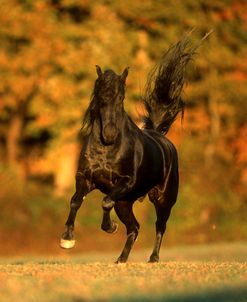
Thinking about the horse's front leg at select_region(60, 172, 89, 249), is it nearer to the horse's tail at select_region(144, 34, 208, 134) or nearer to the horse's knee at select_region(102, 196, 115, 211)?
the horse's knee at select_region(102, 196, 115, 211)

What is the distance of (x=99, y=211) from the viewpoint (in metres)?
35.1

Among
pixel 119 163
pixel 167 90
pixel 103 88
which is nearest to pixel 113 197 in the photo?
pixel 119 163

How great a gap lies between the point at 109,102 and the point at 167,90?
3.45m

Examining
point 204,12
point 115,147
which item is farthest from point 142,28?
point 115,147

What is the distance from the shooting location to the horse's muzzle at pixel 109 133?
46.7ft

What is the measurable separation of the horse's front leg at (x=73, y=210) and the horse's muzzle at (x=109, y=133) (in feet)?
1.78

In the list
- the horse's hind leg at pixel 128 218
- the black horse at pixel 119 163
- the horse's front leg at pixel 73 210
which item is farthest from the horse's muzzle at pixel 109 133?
the horse's hind leg at pixel 128 218

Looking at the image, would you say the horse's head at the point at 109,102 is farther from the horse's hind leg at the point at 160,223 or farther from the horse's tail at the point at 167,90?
the horse's tail at the point at 167,90

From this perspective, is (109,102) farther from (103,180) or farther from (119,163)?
(103,180)

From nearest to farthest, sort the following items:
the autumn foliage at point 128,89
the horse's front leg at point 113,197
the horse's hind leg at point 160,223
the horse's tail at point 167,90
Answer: the horse's front leg at point 113,197, the horse's hind leg at point 160,223, the horse's tail at point 167,90, the autumn foliage at point 128,89

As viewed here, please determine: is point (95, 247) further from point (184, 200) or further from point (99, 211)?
point (184, 200)

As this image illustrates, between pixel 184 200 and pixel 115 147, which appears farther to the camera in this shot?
pixel 184 200

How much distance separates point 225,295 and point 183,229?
85.6 feet

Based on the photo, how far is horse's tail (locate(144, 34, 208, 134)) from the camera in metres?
17.5
